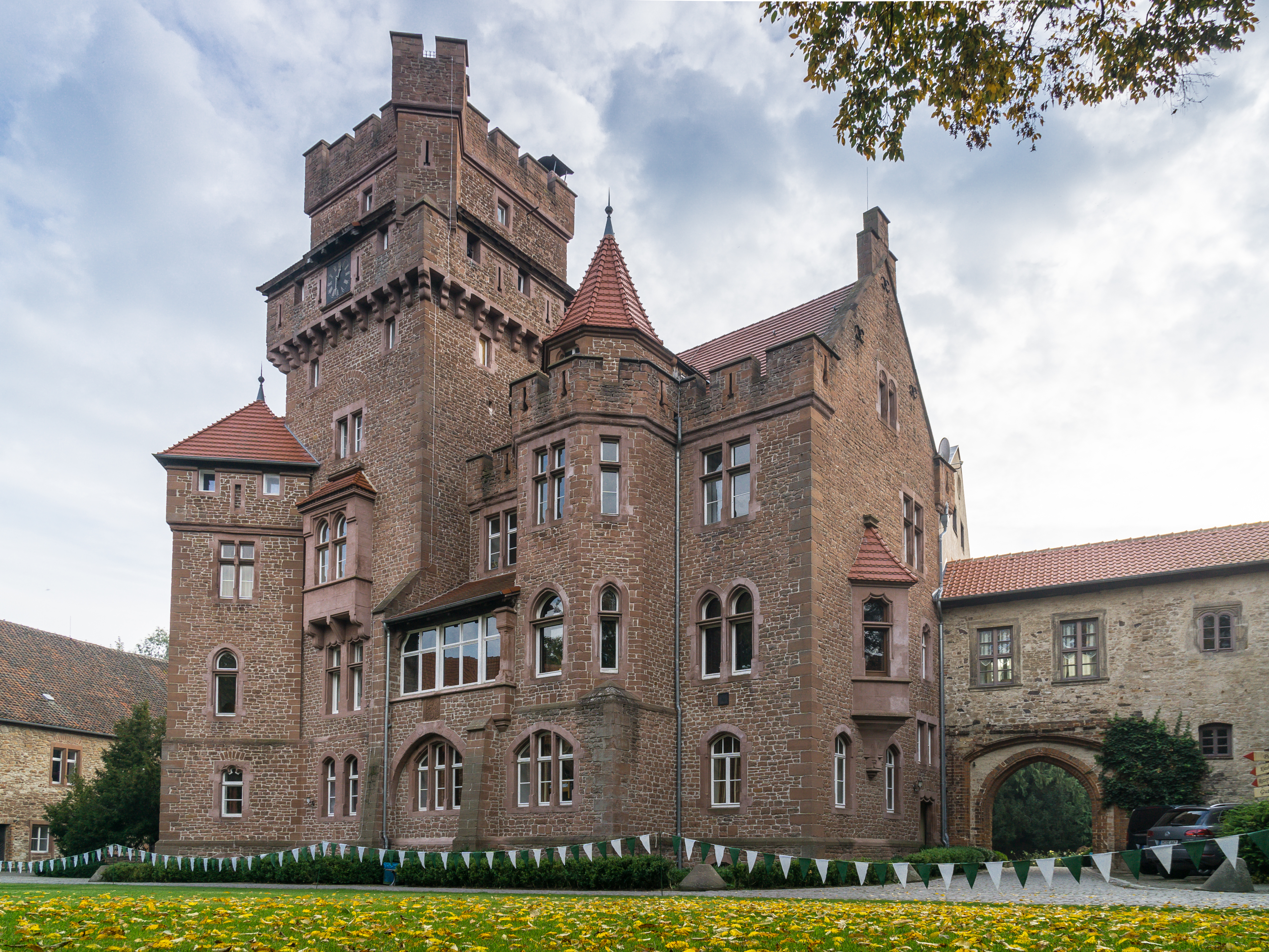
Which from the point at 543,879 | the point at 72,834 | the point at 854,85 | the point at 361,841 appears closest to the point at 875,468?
the point at 543,879

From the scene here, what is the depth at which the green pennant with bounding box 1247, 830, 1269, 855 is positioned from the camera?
14325 mm

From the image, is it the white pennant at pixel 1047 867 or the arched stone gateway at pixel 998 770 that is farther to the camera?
the arched stone gateway at pixel 998 770

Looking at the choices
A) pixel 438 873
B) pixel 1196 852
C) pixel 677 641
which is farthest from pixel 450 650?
pixel 1196 852

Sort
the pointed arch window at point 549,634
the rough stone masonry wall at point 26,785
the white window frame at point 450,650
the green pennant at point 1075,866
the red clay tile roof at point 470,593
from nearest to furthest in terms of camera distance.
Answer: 1. the green pennant at point 1075,866
2. the pointed arch window at point 549,634
3. the red clay tile roof at point 470,593
4. the white window frame at point 450,650
5. the rough stone masonry wall at point 26,785

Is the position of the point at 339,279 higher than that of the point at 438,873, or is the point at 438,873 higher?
the point at 339,279

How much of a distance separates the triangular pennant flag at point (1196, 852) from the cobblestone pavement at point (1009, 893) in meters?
0.39

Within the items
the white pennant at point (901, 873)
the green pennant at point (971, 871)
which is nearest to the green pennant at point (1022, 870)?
the green pennant at point (971, 871)

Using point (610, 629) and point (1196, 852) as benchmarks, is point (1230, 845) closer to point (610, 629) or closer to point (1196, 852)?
point (1196, 852)

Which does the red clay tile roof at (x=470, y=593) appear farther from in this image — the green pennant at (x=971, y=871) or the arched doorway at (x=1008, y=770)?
the green pennant at (x=971, y=871)

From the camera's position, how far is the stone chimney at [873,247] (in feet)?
92.7

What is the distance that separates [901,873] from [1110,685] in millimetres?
9247

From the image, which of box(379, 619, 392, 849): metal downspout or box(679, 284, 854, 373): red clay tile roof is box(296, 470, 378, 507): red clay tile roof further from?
box(679, 284, 854, 373): red clay tile roof

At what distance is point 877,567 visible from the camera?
81.1 ft

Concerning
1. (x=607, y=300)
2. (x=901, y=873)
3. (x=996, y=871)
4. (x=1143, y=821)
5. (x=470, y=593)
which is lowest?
(x=901, y=873)
